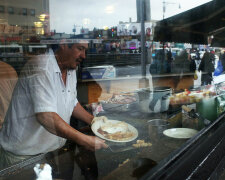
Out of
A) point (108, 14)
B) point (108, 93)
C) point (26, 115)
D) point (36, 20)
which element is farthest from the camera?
point (108, 93)

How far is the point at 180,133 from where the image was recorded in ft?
5.34

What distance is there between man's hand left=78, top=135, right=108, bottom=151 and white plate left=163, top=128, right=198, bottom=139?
46cm

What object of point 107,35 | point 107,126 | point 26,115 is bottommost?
point 107,126

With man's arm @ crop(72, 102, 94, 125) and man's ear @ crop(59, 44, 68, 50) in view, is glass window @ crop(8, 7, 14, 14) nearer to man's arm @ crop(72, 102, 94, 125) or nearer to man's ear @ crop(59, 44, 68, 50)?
man's ear @ crop(59, 44, 68, 50)

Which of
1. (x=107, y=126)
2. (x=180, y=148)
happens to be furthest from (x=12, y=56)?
(x=180, y=148)

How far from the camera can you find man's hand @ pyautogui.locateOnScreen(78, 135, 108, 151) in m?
1.44

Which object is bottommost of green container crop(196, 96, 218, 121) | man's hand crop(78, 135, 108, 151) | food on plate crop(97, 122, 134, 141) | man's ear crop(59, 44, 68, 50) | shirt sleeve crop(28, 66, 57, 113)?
man's hand crop(78, 135, 108, 151)

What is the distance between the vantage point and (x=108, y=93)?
2.99 meters

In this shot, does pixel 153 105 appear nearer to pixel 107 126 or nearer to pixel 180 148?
pixel 107 126

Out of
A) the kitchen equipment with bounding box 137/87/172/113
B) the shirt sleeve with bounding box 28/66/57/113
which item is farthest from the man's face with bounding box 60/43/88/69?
the kitchen equipment with bounding box 137/87/172/113

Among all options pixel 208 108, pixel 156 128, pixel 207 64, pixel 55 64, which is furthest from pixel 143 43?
pixel 55 64

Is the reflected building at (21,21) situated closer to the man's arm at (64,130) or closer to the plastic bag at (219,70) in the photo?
the man's arm at (64,130)

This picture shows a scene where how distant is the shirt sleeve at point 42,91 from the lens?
4.71 ft

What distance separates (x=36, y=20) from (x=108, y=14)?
1.03 metres
